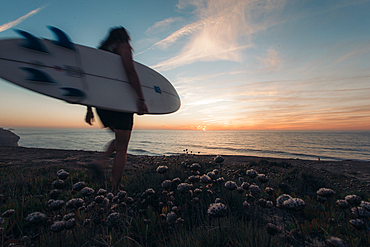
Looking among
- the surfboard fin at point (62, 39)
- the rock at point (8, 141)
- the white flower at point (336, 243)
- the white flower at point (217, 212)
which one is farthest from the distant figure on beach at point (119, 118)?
the rock at point (8, 141)

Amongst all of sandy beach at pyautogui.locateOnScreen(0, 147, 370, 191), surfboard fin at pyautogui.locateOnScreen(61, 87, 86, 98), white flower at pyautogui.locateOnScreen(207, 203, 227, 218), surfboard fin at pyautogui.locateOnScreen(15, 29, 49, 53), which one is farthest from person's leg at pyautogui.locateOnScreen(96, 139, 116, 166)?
white flower at pyautogui.locateOnScreen(207, 203, 227, 218)

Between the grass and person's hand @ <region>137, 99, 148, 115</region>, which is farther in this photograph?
person's hand @ <region>137, 99, 148, 115</region>

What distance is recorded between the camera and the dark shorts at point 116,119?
3164 mm

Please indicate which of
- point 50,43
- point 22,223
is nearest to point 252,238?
point 22,223

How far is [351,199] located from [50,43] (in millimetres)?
5372

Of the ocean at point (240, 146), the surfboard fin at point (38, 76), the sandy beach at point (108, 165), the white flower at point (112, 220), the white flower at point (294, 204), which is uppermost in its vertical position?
the surfboard fin at point (38, 76)

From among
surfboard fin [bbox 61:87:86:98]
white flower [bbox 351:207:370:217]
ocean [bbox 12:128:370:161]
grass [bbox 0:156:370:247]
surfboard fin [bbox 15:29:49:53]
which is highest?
surfboard fin [bbox 15:29:49:53]

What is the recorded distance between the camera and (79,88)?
3.23 m

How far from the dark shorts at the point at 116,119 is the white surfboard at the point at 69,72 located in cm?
14

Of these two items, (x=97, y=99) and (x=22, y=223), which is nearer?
(x=22, y=223)

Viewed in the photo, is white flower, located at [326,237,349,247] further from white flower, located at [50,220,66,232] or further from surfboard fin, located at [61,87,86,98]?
surfboard fin, located at [61,87,86,98]

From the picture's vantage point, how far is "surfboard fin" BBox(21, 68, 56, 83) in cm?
289

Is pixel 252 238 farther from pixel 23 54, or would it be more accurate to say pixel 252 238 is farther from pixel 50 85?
pixel 23 54

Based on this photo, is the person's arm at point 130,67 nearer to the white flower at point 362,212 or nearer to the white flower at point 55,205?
the white flower at point 55,205
